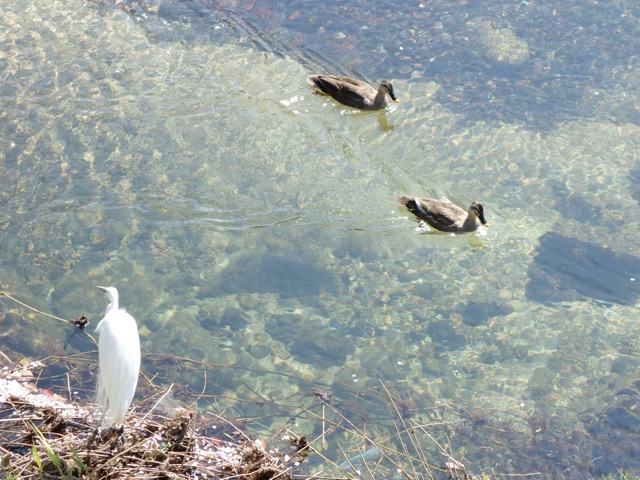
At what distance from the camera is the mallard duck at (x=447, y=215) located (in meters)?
8.83

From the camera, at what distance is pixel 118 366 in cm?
425

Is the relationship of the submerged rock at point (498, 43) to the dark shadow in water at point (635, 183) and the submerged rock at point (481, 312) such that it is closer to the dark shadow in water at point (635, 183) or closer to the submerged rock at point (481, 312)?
the dark shadow in water at point (635, 183)

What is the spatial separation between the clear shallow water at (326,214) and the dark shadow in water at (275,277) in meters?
0.03

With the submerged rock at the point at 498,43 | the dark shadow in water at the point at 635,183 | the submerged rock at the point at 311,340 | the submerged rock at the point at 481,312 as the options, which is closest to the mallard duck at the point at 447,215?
the submerged rock at the point at 481,312

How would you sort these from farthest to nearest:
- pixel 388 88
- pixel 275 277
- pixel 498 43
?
pixel 498 43 → pixel 388 88 → pixel 275 277

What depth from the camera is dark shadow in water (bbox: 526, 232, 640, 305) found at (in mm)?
8461

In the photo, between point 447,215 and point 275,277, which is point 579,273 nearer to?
point 447,215

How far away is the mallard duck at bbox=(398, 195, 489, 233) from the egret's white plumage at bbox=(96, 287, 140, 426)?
517 centimetres

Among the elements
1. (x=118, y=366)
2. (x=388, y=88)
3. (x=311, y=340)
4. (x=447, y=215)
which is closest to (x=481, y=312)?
(x=447, y=215)

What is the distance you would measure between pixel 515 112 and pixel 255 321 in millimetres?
5641

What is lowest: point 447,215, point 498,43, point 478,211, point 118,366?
point 447,215

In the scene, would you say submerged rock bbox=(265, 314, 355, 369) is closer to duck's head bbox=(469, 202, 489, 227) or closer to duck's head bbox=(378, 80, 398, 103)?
duck's head bbox=(469, 202, 489, 227)

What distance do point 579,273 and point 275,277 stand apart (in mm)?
3698

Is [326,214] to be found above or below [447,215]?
below
